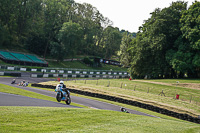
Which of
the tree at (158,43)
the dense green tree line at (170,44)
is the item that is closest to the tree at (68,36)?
the dense green tree line at (170,44)

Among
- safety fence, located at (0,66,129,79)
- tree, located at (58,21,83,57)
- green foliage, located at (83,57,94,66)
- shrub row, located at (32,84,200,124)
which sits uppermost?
tree, located at (58,21,83,57)

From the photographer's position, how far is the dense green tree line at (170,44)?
46.4m

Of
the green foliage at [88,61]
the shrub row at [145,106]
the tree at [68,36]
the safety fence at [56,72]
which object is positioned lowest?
the shrub row at [145,106]

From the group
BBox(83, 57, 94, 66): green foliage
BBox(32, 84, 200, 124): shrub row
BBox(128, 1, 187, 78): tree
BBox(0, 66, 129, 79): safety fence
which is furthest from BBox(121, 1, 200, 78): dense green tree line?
BBox(83, 57, 94, 66): green foliage

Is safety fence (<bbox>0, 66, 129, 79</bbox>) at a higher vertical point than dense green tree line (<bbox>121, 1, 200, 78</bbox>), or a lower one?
lower

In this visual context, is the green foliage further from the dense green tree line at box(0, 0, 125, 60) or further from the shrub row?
the shrub row

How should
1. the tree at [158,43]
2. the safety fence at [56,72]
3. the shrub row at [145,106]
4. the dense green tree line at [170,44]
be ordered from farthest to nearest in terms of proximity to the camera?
the tree at [158,43] < the dense green tree line at [170,44] < the safety fence at [56,72] < the shrub row at [145,106]

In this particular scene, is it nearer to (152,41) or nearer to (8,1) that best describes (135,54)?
(152,41)

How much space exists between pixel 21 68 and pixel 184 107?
119 ft

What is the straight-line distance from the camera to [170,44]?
176 feet

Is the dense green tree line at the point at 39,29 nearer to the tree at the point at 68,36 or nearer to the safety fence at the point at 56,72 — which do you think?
the tree at the point at 68,36

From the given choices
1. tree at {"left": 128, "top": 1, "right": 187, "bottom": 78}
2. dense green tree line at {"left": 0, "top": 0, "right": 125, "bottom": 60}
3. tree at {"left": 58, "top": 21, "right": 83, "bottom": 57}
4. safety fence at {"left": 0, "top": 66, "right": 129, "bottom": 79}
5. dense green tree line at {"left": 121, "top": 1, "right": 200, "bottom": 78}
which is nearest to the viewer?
safety fence at {"left": 0, "top": 66, "right": 129, "bottom": 79}

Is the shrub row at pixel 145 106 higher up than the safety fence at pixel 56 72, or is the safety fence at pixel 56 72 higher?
the safety fence at pixel 56 72

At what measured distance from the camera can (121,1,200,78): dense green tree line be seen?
1826 inches
